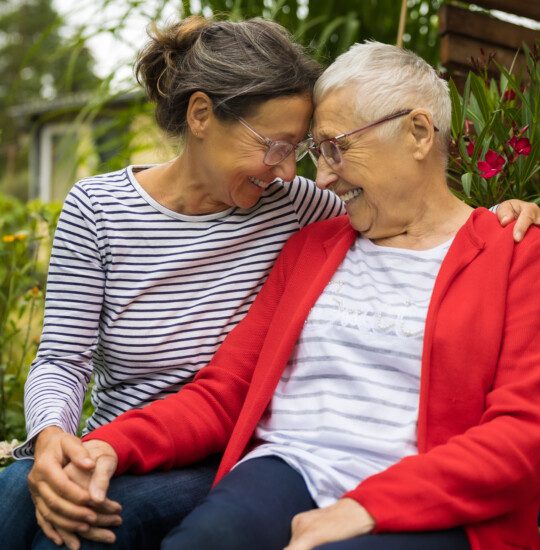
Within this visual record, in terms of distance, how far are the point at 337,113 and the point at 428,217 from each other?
0.33m

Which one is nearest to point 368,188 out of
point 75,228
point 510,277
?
point 510,277

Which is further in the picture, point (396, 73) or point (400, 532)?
point (396, 73)

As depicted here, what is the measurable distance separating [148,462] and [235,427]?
218 mm

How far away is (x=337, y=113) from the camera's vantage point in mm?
2166

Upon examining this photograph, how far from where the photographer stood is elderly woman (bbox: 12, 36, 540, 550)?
172 cm

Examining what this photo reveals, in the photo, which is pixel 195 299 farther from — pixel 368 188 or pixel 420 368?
pixel 420 368

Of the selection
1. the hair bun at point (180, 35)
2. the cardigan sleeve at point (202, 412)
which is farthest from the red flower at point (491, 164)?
the hair bun at point (180, 35)

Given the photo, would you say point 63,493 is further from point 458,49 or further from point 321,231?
point 458,49

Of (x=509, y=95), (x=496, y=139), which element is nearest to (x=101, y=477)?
(x=496, y=139)

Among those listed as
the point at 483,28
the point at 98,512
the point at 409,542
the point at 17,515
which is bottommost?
the point at 17,515

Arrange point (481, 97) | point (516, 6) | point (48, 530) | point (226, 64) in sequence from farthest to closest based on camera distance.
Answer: point (516, 6) < point (481, 97) < point (226, 64) < point (48, 530)

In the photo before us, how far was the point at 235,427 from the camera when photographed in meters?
2.11

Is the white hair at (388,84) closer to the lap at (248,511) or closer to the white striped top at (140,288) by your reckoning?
the white striped top at (140,288)

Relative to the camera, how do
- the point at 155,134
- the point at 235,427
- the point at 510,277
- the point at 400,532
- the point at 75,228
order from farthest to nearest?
the point at 155,134 → the point at 75,228 → the point at 235,427 → the point at 510,277 → the point at 400,532
